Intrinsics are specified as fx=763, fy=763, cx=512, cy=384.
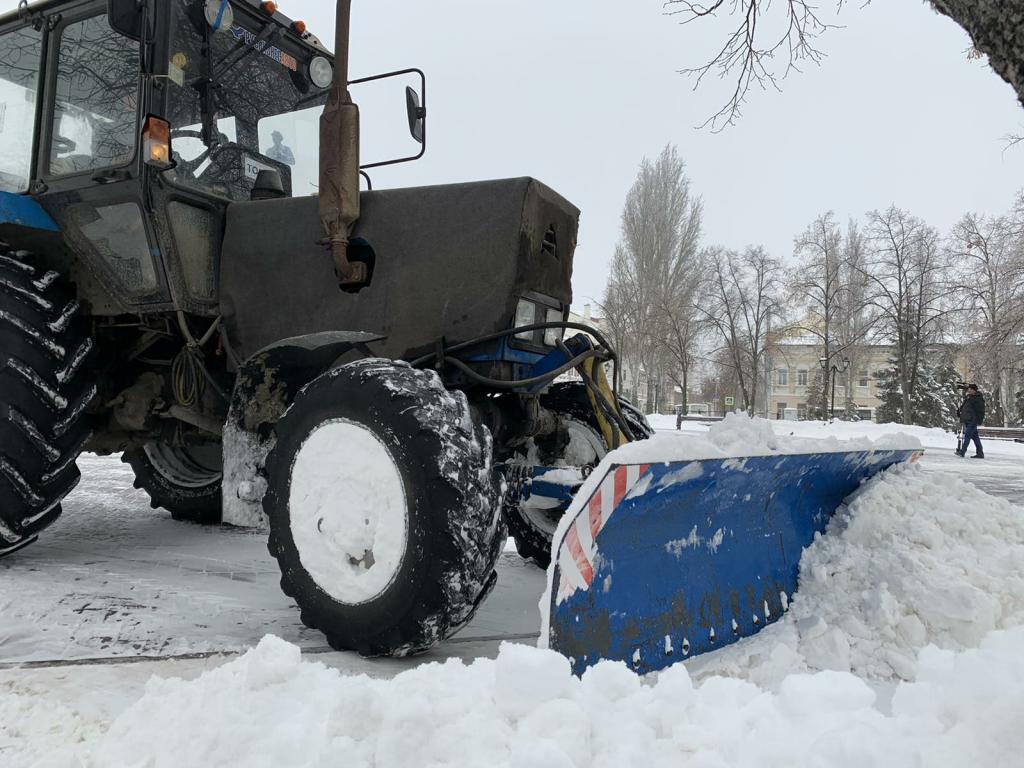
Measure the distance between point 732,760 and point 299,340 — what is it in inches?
99.1

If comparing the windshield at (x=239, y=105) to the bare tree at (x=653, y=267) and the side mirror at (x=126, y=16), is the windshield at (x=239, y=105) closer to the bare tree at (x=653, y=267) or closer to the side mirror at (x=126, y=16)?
the side mirror at (x=126, y=16)

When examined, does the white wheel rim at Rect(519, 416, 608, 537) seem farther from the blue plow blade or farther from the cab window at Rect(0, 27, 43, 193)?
the cab window at Rect(0, 27, 43, 193)

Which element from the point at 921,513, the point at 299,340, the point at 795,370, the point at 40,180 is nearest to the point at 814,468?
the point at 921,513

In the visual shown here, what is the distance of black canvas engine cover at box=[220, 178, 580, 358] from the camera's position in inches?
124

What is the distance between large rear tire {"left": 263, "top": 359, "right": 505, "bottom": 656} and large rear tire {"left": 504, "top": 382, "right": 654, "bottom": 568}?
3.76 feet

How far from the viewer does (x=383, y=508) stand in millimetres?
2629

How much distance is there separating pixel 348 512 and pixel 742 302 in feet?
111

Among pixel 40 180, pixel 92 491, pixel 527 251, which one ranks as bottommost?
pixel 92 491

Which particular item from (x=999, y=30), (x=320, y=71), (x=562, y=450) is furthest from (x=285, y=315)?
(x=999, y=30)

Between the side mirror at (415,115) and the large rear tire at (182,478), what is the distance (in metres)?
2.69

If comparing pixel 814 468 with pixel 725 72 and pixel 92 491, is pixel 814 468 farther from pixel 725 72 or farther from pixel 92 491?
pixel 92 491

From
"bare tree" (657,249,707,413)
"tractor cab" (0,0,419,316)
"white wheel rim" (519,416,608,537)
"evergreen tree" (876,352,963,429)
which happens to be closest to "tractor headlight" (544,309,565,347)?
"white wheel rim" (519,416,608,537)

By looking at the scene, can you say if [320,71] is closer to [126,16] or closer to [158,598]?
[126,16]

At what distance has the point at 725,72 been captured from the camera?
5.48 metres
